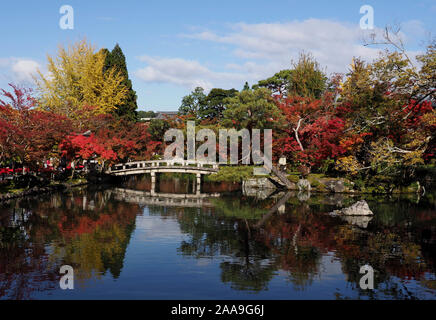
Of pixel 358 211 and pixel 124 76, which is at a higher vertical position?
pixel 124 76

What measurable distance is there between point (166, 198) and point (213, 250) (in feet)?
46.1

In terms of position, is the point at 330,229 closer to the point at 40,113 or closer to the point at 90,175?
the point at 40,113

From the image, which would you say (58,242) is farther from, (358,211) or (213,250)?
(358,211)

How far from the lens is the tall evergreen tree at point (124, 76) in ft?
145

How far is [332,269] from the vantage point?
37.7ft

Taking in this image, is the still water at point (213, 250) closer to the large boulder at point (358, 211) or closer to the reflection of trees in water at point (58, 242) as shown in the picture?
the reflection of trees in water at point (58, 242)

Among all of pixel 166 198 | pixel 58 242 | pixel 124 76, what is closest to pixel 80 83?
pixel 124 76

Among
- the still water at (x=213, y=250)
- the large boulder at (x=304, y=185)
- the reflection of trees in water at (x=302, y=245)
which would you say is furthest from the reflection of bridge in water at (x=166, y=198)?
the large boulder at (x=304, y=185)

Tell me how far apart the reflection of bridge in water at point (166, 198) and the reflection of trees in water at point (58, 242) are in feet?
9.04

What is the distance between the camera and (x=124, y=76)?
45781mm

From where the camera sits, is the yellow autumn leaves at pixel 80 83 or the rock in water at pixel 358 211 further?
the yellow autumn leaves at pixel 80 83

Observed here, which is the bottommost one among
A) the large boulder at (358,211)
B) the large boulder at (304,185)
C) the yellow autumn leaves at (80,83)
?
the large boulder at (358,211)
